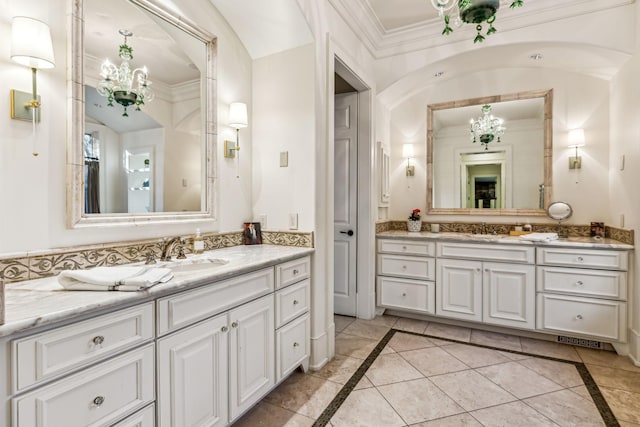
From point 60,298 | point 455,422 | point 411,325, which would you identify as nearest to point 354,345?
point 411,325

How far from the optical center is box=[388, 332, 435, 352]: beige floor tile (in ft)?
9.31

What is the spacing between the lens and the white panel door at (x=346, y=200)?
11.6 feet

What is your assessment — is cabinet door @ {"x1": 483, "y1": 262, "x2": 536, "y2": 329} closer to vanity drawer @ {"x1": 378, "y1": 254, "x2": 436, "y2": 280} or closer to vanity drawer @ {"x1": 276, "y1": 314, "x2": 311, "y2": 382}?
vanity drawer @ {"x1": 378, "y1": 254, "x2": 436, "y2": 280}

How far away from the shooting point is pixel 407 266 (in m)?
3.46

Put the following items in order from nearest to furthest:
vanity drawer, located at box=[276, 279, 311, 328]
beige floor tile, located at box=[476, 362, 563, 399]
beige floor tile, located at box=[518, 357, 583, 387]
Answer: vanity drawer, located at box=[276, 279, 311, 328] → beige floor tile, located at box=[476, 362, 563, 399] → beige floor tile, located at box=[518, 357, 583, 387]

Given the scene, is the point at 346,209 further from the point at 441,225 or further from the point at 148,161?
the point at 148,161

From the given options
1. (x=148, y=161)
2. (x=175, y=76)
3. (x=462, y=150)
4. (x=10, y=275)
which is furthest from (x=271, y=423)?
(x=462, y=150)

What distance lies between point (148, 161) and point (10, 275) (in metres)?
0.87

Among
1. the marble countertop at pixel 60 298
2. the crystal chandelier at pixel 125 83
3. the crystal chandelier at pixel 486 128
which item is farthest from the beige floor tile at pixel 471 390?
the crystal chandelier at pixel 125 83

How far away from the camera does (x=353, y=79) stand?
3.12m

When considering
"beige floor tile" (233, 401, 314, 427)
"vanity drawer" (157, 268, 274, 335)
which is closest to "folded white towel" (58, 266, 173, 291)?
"vanity drawer" (157, 268, 274, 335)

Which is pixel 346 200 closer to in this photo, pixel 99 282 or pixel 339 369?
pixel 339 369

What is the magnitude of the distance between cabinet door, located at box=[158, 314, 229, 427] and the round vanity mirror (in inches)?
128

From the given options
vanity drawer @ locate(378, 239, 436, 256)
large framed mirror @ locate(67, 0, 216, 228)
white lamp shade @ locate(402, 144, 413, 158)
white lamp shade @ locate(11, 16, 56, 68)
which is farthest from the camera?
white lamp shade @ locate(402, 144, 413, 158)
